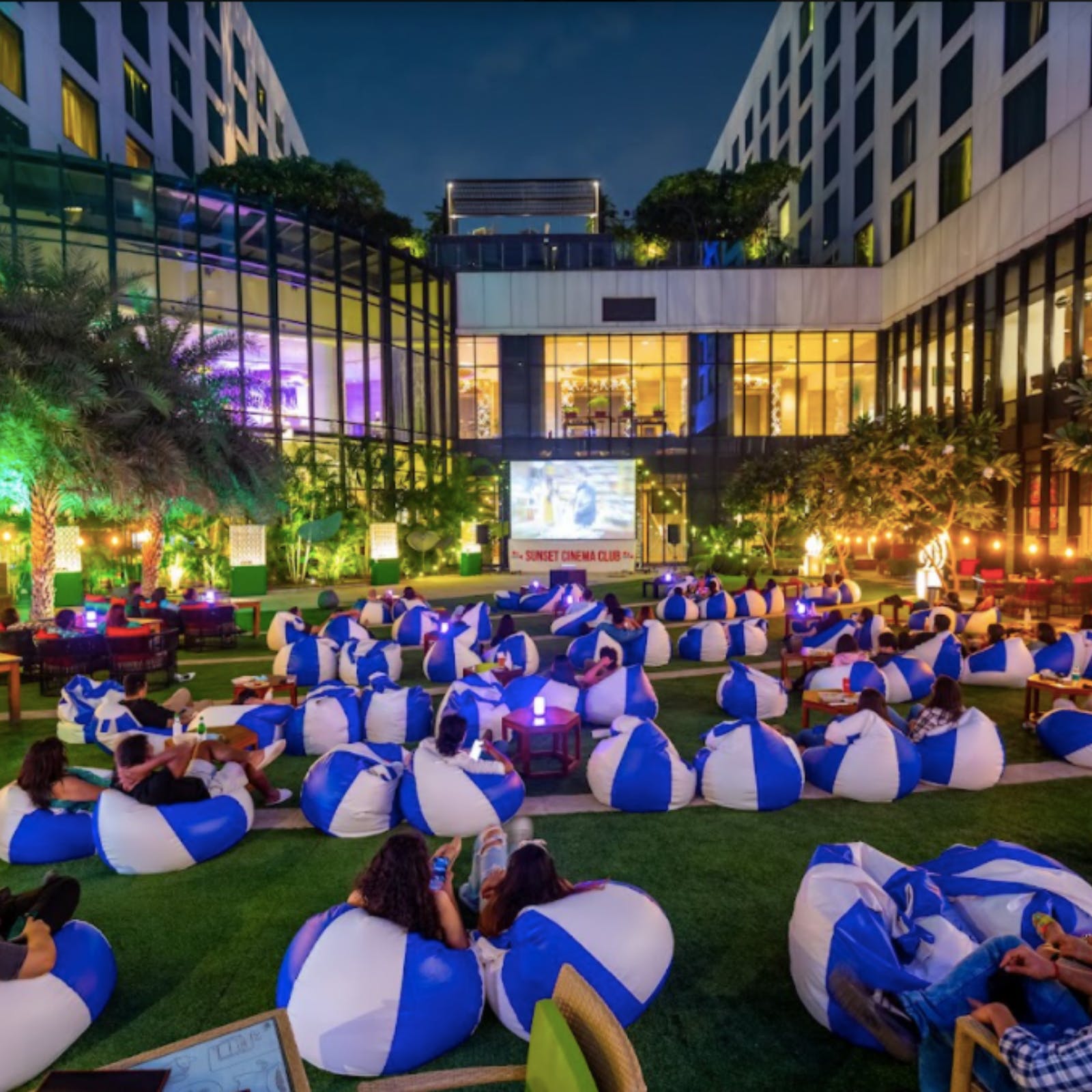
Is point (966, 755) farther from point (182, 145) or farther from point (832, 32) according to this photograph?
point (832, 32)

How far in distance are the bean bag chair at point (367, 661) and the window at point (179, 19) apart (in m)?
30.3

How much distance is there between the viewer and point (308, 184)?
1115 inches

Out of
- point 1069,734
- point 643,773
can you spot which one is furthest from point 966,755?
point 643,773

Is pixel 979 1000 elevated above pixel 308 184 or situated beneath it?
situated beneath

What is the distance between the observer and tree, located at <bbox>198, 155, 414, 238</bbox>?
27.9 m

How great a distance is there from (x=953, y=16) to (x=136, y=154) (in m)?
27.0

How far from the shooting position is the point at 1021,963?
9.09 feet

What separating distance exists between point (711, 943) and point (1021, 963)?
1808 mm

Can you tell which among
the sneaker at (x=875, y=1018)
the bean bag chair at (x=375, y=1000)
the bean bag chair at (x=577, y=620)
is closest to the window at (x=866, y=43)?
the bean bag chair at (x=577, y=620)

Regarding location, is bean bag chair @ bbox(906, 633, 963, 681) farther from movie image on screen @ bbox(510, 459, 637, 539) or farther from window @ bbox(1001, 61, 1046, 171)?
movie image on screen @ bbox(510, 459, 637, 539)

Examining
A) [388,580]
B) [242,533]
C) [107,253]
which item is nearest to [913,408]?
[388,580]

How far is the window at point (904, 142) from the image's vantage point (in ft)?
83.3

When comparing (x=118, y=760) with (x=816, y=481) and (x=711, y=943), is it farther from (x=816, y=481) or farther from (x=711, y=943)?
(x=816, y=481)

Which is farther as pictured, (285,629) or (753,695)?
(285,629)
